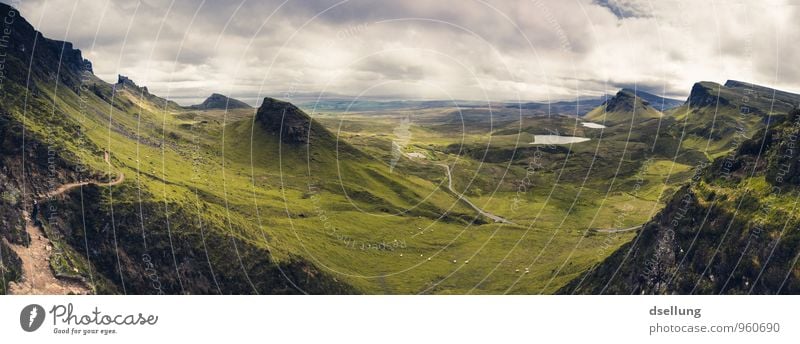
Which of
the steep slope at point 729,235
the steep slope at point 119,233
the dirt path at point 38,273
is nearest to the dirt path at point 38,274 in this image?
the dirt path at point 38,273

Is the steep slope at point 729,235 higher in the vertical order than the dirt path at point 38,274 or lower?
higher

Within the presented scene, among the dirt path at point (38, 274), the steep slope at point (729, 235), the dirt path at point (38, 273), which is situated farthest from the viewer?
the dirt path at point (38, 273)

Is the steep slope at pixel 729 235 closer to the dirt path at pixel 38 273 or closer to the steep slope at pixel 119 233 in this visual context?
the steep slope at pixel 119 233

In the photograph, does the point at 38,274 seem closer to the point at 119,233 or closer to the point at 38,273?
the point at 38,273

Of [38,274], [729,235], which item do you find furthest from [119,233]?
[729,235]
